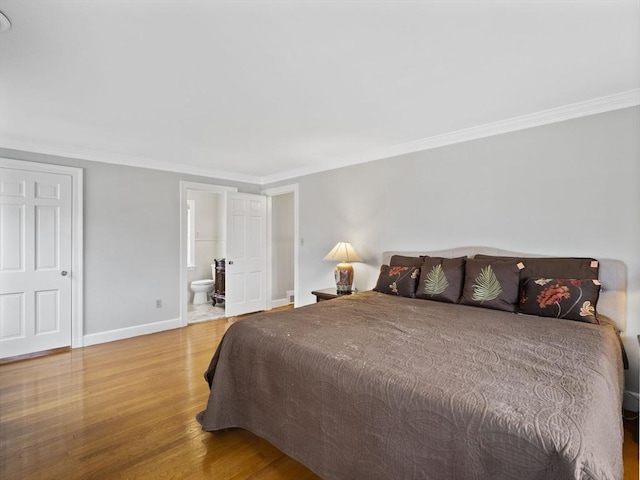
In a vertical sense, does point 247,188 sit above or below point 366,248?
above

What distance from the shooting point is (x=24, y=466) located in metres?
1.78

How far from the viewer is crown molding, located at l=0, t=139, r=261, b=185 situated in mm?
3406

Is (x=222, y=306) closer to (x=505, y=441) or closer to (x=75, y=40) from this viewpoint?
(x=75, y=40)

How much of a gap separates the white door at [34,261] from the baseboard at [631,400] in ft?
17.1

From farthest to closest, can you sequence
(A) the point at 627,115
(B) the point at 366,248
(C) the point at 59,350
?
(B) the point at 366,248
(C) the point at 59,350
(A) the point at 627,115

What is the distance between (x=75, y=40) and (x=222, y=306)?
4797mm

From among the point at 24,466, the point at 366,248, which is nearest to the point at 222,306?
the point at 366,248

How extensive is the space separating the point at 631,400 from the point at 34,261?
544 centimetres

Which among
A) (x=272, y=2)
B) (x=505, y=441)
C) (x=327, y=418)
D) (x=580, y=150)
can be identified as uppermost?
(x=272, y=2)

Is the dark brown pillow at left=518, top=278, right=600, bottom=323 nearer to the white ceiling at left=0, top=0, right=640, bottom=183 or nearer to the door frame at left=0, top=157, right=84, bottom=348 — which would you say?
the white ceiling at left=0, top=0, right=640, bottom=183

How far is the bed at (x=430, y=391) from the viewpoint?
1006 mm

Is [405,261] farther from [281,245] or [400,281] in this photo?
[281,245]

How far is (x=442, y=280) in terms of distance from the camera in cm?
281

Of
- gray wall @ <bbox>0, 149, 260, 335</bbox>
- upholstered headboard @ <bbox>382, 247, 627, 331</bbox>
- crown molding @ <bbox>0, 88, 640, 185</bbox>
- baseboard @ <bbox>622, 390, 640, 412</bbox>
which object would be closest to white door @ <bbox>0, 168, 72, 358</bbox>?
gray wall @ <bbox>0, 149, 260, 335</bbox>
